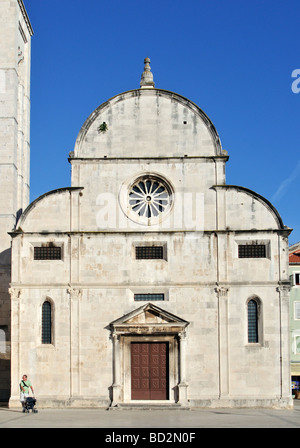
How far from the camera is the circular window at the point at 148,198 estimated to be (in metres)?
31.6

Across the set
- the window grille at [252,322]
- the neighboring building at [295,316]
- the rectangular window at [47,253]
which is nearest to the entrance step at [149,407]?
the window grille at [252,322]

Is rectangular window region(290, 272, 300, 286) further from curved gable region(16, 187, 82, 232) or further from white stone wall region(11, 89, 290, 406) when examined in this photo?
curved gable region(16, 187, 82, 232)

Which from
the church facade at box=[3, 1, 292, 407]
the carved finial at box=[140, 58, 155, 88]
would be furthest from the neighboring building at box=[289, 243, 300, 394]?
the carved finial at box=[140, 58, 155, 88]

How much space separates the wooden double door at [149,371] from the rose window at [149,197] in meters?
5.41

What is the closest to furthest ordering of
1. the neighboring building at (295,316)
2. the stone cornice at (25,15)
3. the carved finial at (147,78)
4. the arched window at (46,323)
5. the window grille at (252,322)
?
1. the window grille at (252,322)
2. the arched window at (46,323)
3. the carved finial at (147,78)
4. the stone cornice at (25,15)
5. the neighboring building at (295,316)

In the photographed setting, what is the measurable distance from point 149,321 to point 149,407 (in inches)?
133

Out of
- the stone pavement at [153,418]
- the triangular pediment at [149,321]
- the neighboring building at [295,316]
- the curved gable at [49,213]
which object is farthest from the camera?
the neighboring building at [295,316]

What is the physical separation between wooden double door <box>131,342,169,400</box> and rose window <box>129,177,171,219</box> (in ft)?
17.8

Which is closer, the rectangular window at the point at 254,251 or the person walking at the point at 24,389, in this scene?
the person walking at the point at 24,389

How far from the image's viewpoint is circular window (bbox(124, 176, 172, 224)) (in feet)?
104

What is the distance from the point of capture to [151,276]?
30812 millimetres

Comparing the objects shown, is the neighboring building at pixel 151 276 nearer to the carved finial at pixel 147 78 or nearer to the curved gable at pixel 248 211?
the curved gable at pixel 248 211
